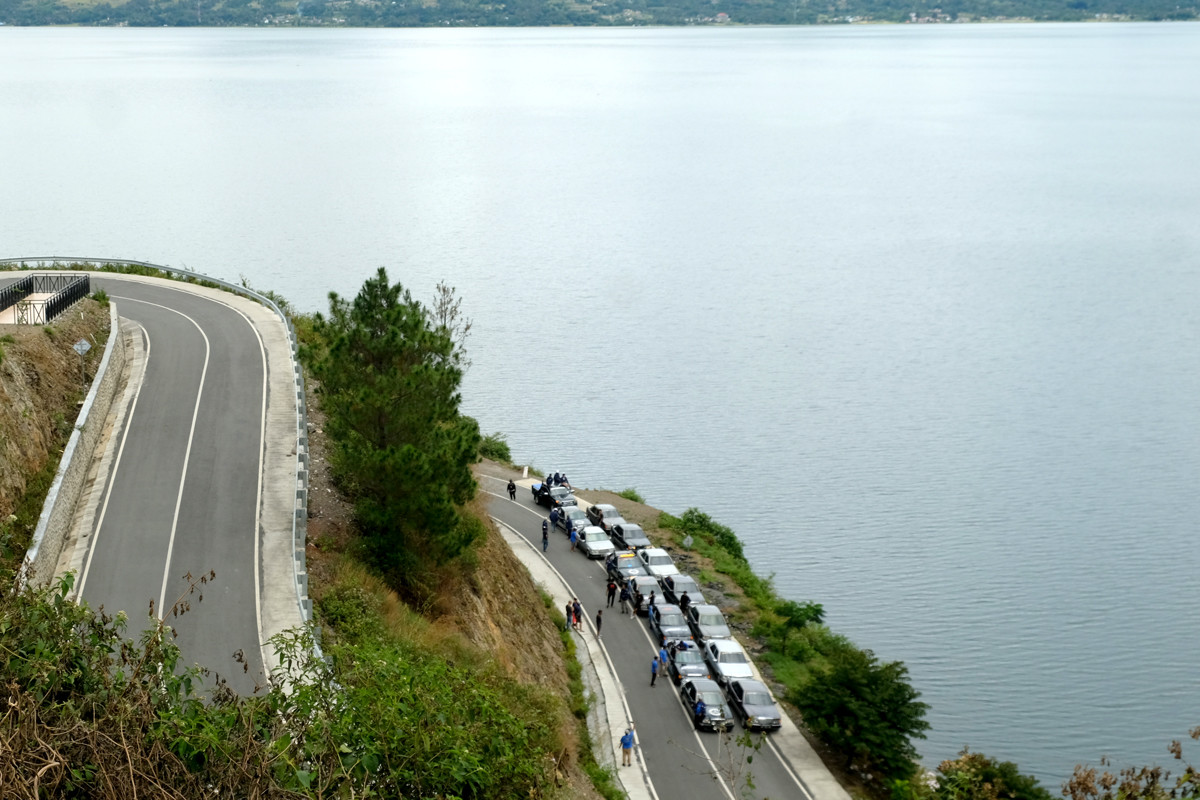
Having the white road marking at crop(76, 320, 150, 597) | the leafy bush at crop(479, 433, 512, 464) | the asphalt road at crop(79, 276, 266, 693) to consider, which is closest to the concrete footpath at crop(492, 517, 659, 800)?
the asphalt road at crop(79, 276, 266, 693)

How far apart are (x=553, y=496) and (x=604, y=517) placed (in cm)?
270

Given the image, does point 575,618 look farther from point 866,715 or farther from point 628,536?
point 866,715

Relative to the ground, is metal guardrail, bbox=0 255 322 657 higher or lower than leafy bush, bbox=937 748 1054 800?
higher

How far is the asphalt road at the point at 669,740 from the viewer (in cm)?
2838

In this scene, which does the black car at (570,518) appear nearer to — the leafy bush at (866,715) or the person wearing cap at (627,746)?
the leafy bush at (866,715)

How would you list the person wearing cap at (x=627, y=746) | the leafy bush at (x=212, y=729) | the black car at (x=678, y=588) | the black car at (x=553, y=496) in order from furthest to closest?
1. the black car at (x=553, y=496)
2. the black car at (x=678, y=588)
3. the person wearing cap at (x=627, y=746)
4. the leafy bush at (x=212, y=729)

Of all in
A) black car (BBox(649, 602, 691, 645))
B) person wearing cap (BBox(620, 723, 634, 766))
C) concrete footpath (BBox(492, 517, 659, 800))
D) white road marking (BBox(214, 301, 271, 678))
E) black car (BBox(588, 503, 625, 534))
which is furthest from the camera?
black car (BBox(588, 503, 625, 534))

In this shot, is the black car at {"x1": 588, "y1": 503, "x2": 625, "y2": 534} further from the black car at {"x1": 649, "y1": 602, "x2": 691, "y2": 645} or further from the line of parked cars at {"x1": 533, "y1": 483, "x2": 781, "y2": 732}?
the black car at {"x1": 649, "y1": 602, "x2": 691, "y2": 645}

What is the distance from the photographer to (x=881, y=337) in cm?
7612

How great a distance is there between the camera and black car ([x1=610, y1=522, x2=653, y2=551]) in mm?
45594

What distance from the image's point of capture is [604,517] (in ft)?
156

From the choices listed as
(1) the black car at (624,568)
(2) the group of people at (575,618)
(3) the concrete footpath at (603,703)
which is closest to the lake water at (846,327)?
(1) the black car at (624,568)

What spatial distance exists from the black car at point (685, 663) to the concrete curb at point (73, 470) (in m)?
16.6

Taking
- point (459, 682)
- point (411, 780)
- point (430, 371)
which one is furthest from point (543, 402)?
point (411, 780)
